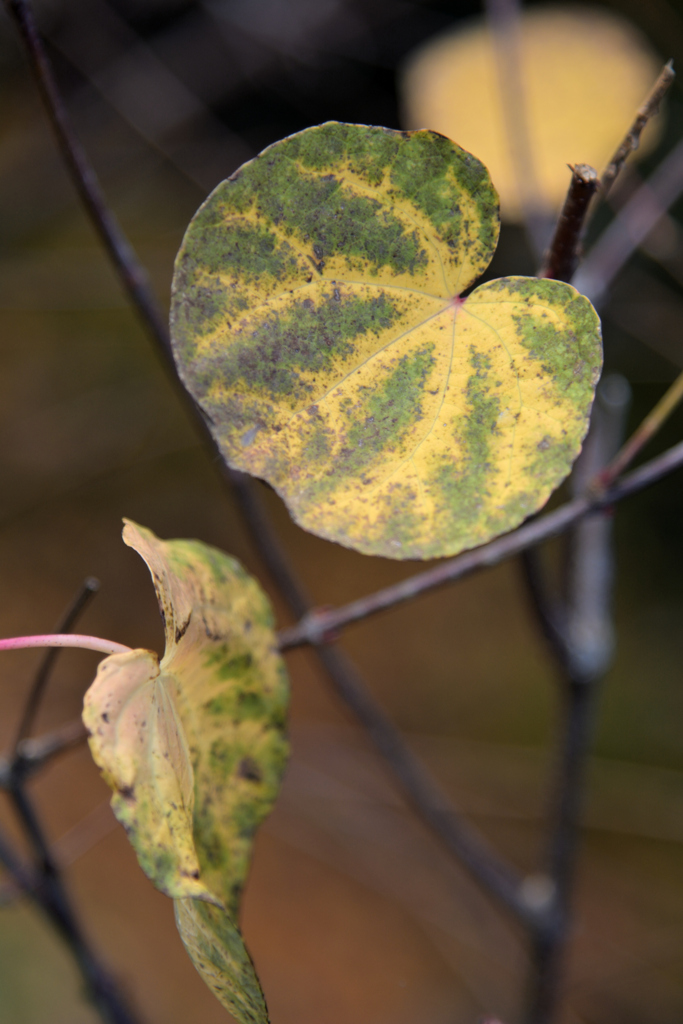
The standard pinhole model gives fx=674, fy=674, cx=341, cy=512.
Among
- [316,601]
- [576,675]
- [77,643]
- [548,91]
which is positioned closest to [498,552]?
[77,643]

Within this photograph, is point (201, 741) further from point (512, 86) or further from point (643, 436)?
point (512, 86)

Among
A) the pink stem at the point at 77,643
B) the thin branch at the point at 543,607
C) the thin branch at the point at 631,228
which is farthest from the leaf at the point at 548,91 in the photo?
the pink stem at the point at 77,643

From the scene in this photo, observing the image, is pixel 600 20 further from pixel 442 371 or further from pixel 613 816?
pixel 613 816

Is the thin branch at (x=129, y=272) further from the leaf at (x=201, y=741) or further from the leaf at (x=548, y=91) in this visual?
the leaf at (x=548, y=91)

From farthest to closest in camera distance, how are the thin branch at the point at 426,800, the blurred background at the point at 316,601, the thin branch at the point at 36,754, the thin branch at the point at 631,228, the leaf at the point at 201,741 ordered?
the blurred background at the point at 316,601
the thin branch at the point at 631,228
the thin branch at the point at 426,800
the thin branch at the point at 36,754
the leaf at the point at 201,741

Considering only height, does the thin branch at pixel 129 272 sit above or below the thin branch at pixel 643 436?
below

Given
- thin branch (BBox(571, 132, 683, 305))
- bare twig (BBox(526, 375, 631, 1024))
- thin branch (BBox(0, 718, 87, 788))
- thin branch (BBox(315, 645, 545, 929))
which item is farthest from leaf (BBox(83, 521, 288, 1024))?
thin branch (BBox(571, 132, 683, 305))

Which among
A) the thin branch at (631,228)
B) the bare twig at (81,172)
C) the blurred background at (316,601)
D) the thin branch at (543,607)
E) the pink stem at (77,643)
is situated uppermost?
the thin branch at (631,228)
